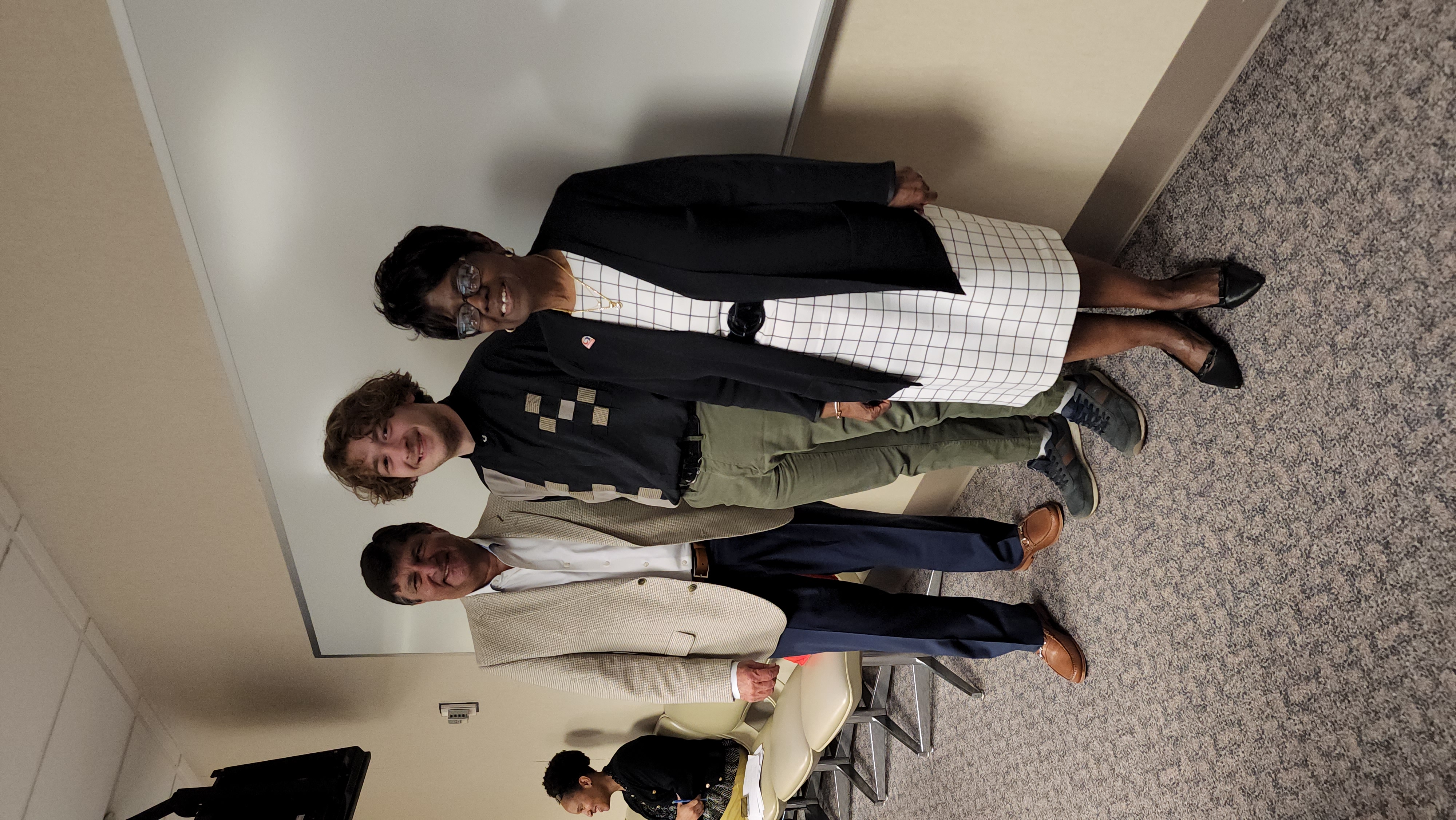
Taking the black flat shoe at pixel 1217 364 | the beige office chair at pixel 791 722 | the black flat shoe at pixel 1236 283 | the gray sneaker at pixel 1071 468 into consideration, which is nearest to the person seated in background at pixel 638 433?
the gray sneaker at pixel 1071 468

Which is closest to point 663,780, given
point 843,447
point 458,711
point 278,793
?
point 458,711

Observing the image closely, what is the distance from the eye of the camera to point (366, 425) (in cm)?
141

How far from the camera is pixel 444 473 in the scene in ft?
6.51

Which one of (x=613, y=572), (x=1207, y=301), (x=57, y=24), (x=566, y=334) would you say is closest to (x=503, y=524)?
(x=613, y=572)

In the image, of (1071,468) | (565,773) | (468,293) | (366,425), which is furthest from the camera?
(565,773)

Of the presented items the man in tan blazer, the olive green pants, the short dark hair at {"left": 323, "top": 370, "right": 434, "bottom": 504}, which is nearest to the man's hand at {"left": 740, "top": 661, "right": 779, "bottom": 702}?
the man in tan blazer

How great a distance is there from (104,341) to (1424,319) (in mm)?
2370

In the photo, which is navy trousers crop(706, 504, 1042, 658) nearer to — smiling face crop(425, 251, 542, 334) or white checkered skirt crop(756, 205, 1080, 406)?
white checkered skirt crop(756, 205, 1080, 406)

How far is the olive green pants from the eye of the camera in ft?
5.00

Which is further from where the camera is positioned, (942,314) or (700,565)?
(700,565)

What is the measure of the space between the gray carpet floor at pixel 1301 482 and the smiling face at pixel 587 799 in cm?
168

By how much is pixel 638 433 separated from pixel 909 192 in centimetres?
67

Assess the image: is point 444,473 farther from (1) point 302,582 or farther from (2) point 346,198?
(2) point 346,198

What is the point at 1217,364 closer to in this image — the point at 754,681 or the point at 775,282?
the point at 775,282
